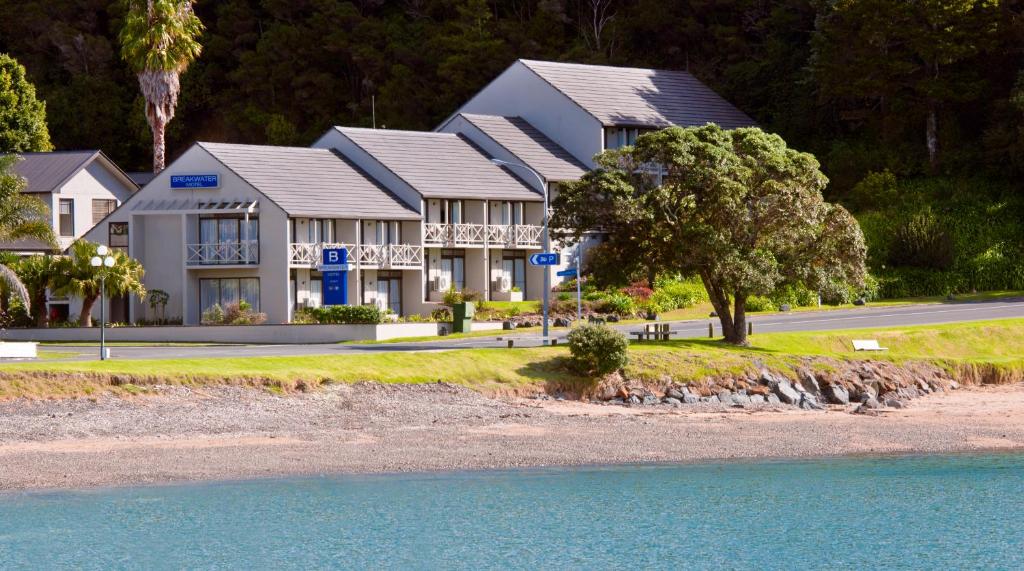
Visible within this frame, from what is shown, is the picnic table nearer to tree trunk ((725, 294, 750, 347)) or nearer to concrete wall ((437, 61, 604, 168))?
tree trunk ((725, 294, 750, 347))

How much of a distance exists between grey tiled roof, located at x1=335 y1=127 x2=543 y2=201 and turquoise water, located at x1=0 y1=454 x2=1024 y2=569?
1566 inches

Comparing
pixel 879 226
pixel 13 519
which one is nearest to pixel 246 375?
pixel 13 519

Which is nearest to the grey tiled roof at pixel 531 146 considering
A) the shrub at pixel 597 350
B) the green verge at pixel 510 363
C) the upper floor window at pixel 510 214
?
the upper floor window at pixel 510 214

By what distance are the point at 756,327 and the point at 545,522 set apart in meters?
32.4

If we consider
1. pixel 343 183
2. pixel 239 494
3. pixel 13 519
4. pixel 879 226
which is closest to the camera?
pixel 13 519

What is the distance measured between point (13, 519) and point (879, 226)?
195 ft

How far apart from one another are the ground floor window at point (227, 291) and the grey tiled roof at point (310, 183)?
4.42m

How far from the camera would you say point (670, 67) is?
109 meters

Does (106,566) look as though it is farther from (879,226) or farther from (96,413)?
(879,226)

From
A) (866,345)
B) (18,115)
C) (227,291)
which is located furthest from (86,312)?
(866,345)

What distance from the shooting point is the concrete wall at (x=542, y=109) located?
281 feet

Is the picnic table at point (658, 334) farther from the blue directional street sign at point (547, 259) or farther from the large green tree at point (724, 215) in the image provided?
the blue directional street sign at point (547, 259)

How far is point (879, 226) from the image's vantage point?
82688 mm

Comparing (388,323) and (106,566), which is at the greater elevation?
(388,323)
